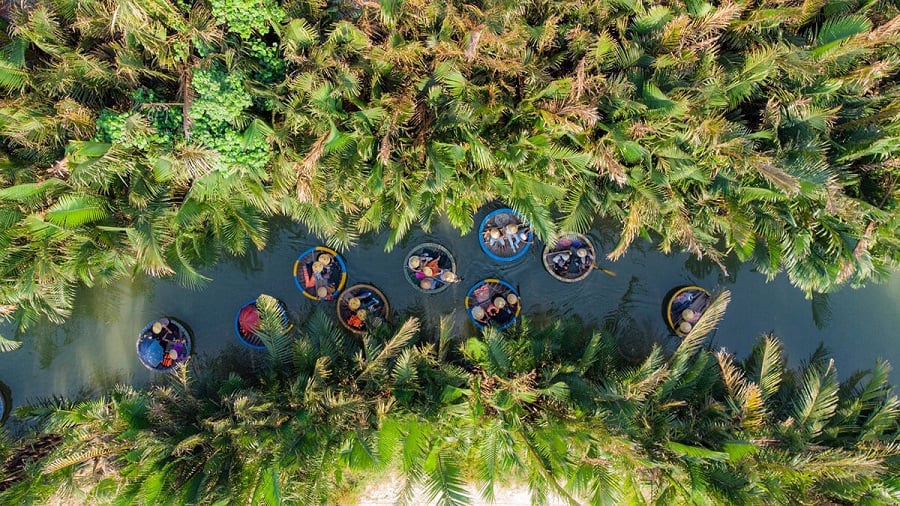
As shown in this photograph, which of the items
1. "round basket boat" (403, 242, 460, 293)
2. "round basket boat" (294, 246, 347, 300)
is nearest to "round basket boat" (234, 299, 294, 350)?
"round basket boat" (294, 246, 347, 300)

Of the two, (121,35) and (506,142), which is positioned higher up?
(121,35)

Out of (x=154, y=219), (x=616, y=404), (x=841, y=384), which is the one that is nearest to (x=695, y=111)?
(x=616, y=404)

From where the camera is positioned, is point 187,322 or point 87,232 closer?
point 87,232

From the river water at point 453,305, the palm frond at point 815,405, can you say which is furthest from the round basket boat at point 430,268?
the palm frond at point 815,405

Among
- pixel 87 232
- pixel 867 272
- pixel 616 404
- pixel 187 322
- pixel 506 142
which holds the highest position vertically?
pixel 506 142

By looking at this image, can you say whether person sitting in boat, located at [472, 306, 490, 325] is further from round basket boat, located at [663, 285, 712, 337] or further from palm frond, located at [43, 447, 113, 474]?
palm frond, located at [43, 447, 113, 474]

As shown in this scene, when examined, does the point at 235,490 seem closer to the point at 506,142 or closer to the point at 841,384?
the point at 506,142
